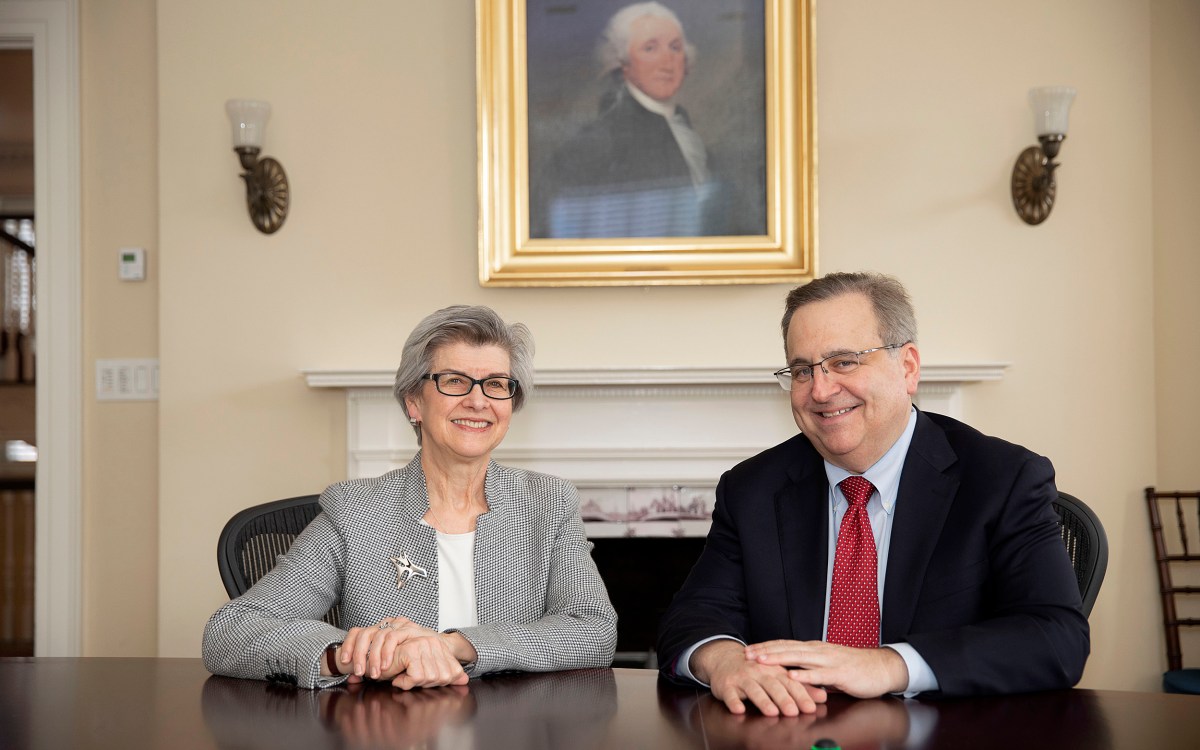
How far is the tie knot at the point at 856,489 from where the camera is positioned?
5.81 ft

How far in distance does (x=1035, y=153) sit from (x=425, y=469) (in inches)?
92.8

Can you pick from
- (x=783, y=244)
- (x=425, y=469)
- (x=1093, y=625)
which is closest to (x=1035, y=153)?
(x=783, y=244)

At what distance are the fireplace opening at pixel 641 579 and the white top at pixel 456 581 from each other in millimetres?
1592

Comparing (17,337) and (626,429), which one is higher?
(17,337)

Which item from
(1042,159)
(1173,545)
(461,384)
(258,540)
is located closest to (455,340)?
(461,384)

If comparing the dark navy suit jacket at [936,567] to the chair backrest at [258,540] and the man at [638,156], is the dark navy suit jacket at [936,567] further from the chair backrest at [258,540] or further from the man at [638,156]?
the man at [638,156]

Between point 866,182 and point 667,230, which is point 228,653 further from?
point 866,182

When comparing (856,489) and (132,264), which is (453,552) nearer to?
(856,489)

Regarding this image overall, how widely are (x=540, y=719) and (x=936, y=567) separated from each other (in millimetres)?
731

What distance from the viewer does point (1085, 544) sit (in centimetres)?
194

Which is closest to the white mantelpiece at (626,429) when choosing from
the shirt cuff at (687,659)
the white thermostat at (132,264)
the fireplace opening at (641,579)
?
the fireplace opening at (641,579)

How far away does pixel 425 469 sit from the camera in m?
1.99

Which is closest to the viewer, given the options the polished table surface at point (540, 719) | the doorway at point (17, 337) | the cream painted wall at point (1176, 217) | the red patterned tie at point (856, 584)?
the polished table surface at point (540, 719)

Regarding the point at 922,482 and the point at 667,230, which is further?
the point at 667,230
